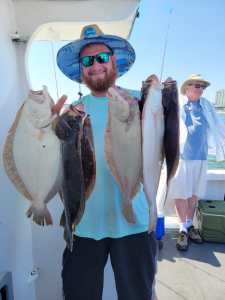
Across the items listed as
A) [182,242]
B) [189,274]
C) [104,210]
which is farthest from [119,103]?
[182,242]

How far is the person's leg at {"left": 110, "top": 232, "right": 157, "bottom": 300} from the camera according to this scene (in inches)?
59.1

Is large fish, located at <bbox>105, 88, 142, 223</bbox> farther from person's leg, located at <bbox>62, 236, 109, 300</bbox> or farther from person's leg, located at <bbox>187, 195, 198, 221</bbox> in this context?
person's leg, located at <bbox>187, 195, 198, 221</bbox>

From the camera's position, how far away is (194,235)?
3234mm

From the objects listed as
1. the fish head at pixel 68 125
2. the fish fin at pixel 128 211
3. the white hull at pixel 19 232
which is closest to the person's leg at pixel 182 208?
→ the white hull at pixel 19 232

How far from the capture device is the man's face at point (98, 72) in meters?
1.50

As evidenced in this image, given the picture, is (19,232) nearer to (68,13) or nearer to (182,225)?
(68,13)

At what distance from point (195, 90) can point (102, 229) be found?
7.92 feet

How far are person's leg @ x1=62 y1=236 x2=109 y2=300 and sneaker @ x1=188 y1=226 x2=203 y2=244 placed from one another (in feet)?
6.48

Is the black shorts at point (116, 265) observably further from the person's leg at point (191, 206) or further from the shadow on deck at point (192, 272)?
the person's leg at point (191, 206)

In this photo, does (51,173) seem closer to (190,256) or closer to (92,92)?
(92,92)

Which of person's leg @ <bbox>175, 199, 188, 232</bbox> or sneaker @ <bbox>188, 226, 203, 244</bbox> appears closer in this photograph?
sneaker @ <bbox>188, 226, 203, 244</bbox>

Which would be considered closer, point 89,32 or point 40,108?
point 40,108

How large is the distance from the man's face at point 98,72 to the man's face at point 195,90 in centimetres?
198

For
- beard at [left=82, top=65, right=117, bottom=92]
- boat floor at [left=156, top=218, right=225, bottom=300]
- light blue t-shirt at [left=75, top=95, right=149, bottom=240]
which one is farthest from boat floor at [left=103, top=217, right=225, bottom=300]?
beard at [left=82, top=65, right=117, bottom=92]
